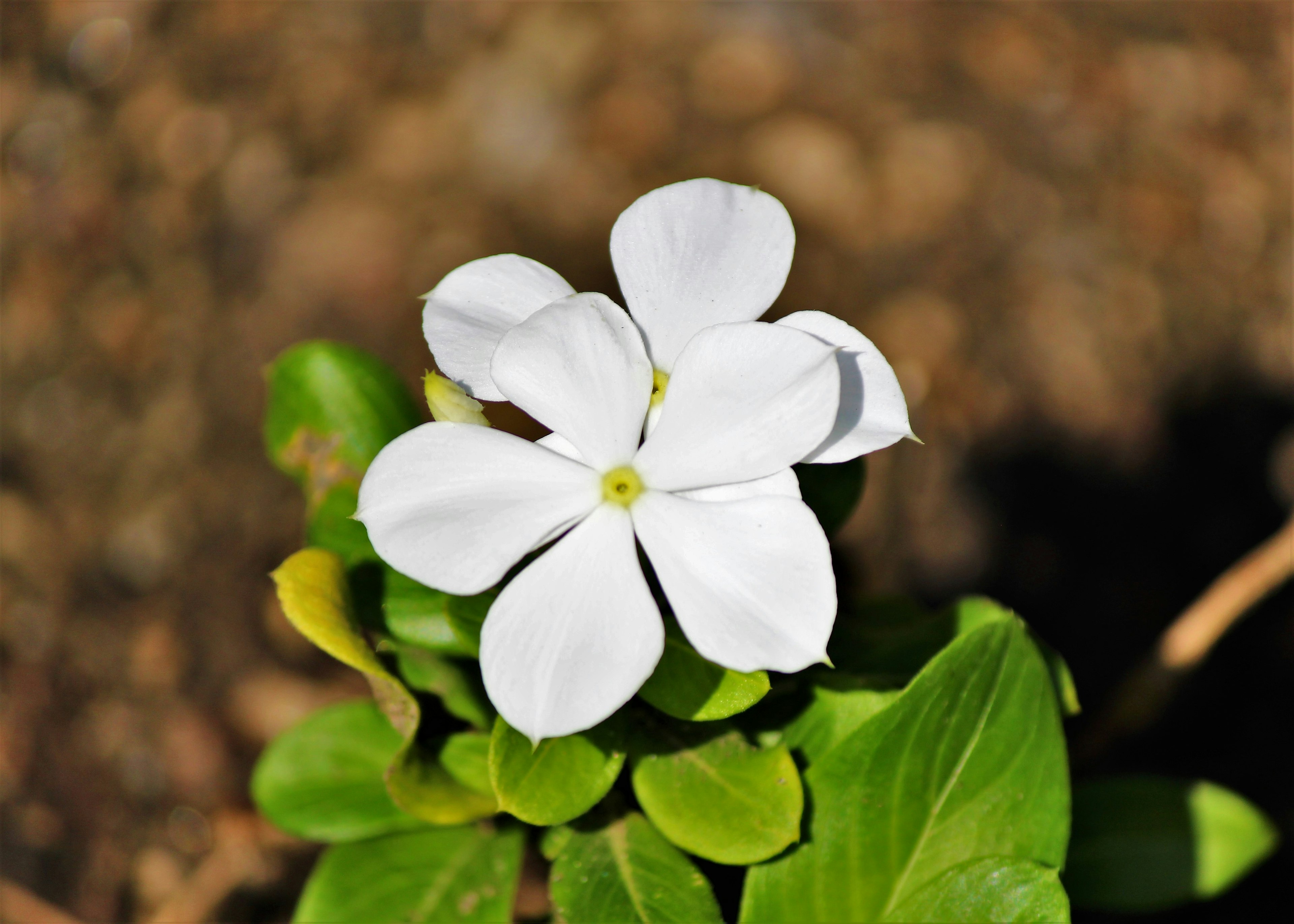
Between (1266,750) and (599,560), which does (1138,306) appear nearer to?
(1266,750)

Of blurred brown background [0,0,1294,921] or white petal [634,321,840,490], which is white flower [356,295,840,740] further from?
blurred brown background [0,0,1294,921]

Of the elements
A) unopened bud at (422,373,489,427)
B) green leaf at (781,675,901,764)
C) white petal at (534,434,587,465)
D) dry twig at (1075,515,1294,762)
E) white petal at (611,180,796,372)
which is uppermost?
white petal at (611,180,796,372)

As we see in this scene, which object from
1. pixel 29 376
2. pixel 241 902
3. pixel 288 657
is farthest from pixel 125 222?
pixel 241 902

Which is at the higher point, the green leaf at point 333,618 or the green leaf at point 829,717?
the green leaf at point 333,618

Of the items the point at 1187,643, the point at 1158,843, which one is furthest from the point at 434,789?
the point at 1187,643

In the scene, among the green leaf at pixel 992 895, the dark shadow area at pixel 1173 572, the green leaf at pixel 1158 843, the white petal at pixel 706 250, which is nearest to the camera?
the white petal at pixel 706 250

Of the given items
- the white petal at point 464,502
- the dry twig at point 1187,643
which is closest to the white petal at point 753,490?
the white petal at point 464,502

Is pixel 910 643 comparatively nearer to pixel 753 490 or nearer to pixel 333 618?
pixel 753 490

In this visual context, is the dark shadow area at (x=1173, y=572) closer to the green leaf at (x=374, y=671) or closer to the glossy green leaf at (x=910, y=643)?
the glossy green leaf at (x=910, y=643)

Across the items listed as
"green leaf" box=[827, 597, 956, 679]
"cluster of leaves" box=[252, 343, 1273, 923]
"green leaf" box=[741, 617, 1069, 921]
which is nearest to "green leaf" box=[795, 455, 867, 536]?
A: "cluster of leaves" box=[252, 343, 1273, 923]
